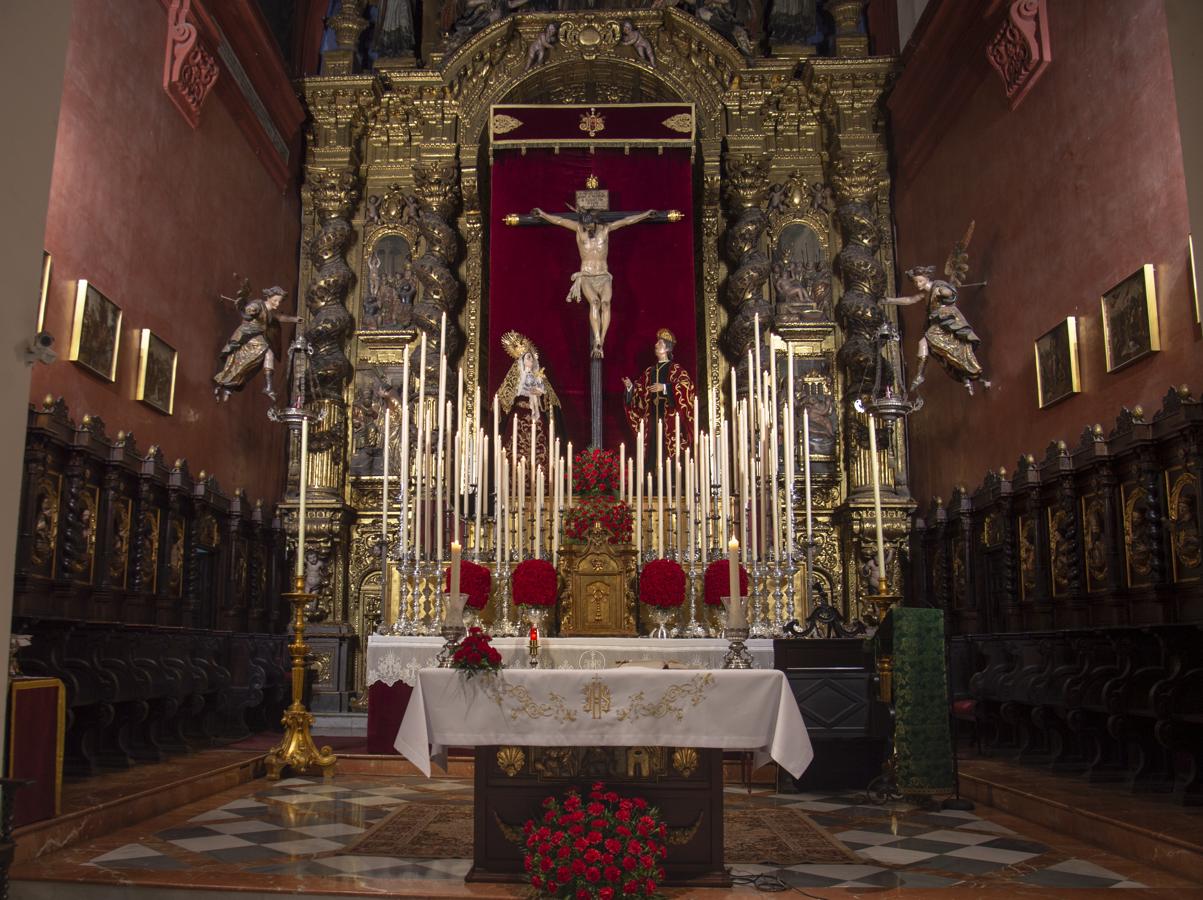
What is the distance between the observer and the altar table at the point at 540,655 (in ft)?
21.8

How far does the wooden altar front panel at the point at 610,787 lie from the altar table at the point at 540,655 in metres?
1.34

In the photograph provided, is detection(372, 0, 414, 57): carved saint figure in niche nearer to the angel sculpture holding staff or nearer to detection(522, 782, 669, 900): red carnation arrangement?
the angel sculpture holding staff

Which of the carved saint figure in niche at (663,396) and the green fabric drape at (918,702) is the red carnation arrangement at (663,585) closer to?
the green fabric drape at (918,702)

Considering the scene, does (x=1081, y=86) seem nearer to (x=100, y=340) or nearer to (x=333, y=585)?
(x=100, y=340)

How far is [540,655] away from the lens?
6.25 meters

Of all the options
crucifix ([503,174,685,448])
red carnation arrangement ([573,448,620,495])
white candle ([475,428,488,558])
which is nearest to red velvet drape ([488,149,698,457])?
crucifix ([503,174,685,448])

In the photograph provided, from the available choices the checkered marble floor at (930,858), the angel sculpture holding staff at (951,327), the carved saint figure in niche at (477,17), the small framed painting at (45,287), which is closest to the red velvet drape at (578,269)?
the carved saint figure in niche at (477,17)

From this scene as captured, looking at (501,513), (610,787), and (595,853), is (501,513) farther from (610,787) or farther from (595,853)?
(595,853)

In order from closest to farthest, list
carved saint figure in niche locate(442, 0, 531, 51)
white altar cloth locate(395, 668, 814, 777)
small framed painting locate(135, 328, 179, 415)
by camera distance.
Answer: white altar cloth locate(395, 668, 814, 777) < small framed painting locate(135, 328, 179, 415) < carved saint figure in niche locate(442, 0, 531, 51)

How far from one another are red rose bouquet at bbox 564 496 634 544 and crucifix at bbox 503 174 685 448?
4.72 metres

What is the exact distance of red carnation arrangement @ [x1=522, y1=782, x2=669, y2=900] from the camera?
13.8 ft

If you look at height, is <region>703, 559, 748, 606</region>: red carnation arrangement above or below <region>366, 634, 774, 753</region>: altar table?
above

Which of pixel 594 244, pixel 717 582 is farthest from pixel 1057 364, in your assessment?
pixel 594 244

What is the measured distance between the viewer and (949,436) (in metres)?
11.9
